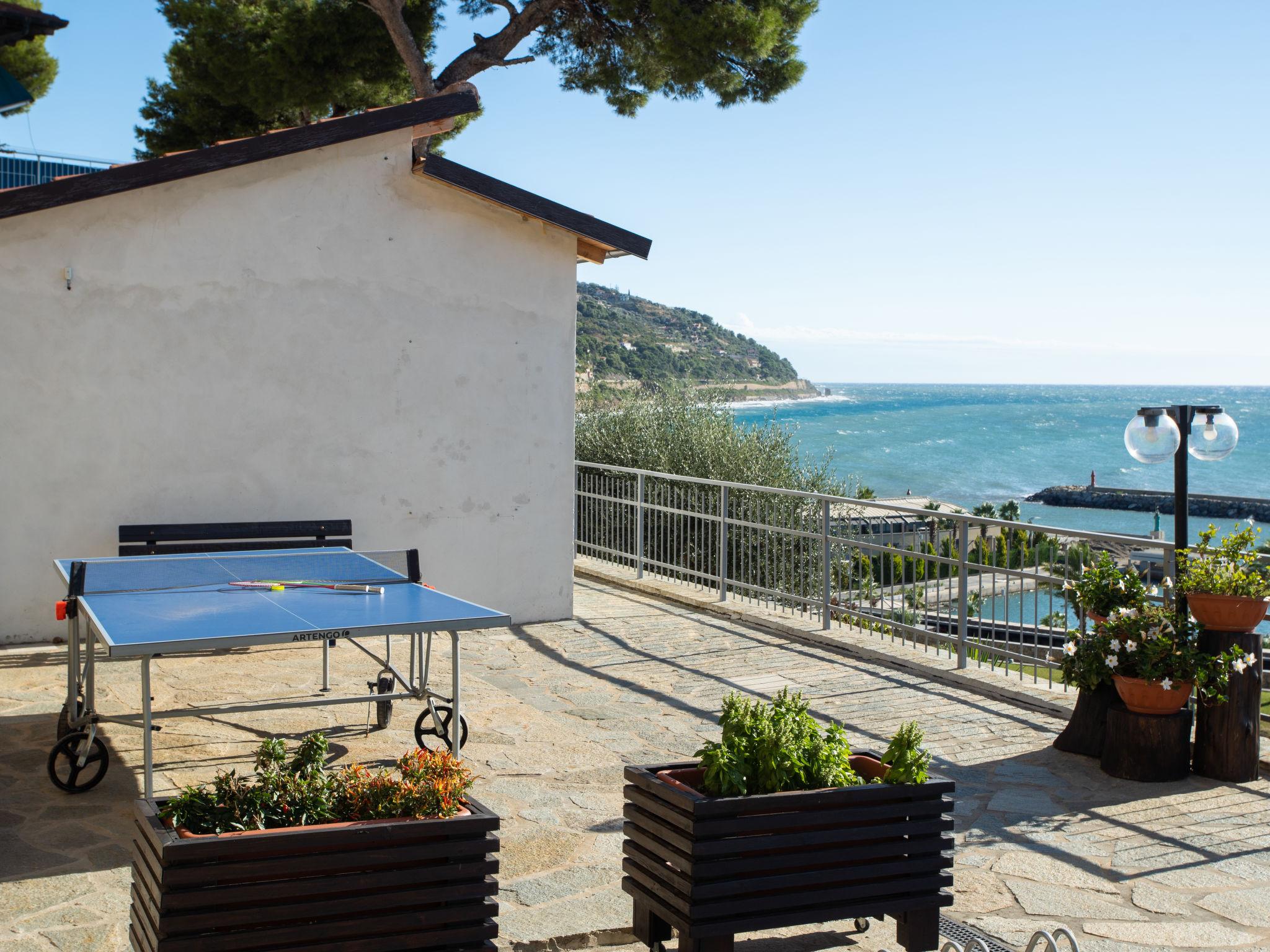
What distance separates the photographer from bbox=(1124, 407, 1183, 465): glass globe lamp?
675 cm

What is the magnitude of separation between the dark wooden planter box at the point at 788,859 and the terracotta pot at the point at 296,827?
0.71 meters

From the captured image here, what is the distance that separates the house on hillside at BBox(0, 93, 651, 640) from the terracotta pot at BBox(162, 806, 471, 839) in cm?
647

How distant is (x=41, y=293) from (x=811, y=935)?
7.43 metres

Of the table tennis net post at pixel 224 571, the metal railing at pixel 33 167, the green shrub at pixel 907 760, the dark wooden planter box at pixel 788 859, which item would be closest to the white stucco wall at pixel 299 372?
the table tennis net post at pixel 224 571

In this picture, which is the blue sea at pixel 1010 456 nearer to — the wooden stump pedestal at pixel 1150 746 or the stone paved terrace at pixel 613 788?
the stone paved terrace at pixel 613 788

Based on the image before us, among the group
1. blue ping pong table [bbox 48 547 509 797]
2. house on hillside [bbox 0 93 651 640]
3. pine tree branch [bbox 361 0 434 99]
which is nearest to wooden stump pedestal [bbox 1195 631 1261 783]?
blue ping pong table [bbox 48 547 509 797]

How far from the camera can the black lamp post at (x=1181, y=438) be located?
22.2 ft

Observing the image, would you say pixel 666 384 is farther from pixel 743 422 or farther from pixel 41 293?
pixel 41 293

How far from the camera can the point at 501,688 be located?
8422mm

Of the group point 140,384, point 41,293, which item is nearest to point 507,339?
point 140,384

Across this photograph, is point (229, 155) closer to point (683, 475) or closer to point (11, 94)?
point (11, 94)

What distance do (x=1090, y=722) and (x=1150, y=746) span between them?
1.64 feet

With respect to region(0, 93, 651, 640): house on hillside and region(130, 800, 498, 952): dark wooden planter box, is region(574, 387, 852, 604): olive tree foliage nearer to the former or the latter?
region(0, 93, 651, 640): house on hillside

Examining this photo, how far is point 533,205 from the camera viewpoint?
10.2 meters
